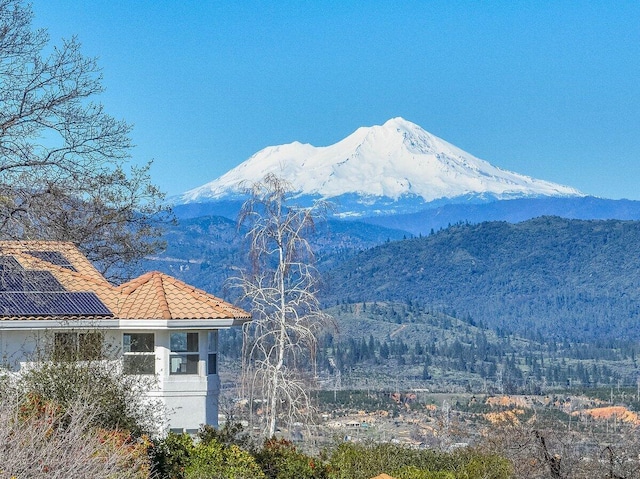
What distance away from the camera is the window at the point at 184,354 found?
977 inches

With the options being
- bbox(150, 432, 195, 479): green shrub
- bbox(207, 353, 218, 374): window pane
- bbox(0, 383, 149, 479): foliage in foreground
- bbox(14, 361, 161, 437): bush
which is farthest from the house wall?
bbox(0, 383, 149, 479): foliage in foreground

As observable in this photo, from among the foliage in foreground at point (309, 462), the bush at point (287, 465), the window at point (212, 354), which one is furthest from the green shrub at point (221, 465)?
the window at point (212, 354)

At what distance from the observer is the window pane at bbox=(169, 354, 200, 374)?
2477 cm

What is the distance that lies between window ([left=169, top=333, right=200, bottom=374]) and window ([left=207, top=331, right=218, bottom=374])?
15.1 inches

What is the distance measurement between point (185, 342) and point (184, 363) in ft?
1.90

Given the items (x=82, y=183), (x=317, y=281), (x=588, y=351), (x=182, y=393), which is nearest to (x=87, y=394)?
(x=82, y=183)

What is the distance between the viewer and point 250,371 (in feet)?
91.0

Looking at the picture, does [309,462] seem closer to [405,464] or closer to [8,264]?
[405,464]

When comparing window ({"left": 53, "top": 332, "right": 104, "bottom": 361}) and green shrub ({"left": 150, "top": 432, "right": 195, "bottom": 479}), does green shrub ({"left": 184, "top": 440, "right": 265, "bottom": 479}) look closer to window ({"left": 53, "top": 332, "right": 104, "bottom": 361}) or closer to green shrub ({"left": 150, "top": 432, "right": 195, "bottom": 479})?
green shrub ({"left": 150, "top": 432, "right": 195, "bottom": 479})

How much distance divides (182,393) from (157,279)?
2.95m

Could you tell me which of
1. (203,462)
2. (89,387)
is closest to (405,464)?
(203,462)

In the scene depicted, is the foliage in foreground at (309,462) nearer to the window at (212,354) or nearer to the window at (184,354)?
the window at (184,354)

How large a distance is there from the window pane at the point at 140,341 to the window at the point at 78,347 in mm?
3169

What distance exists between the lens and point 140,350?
2480 cm
